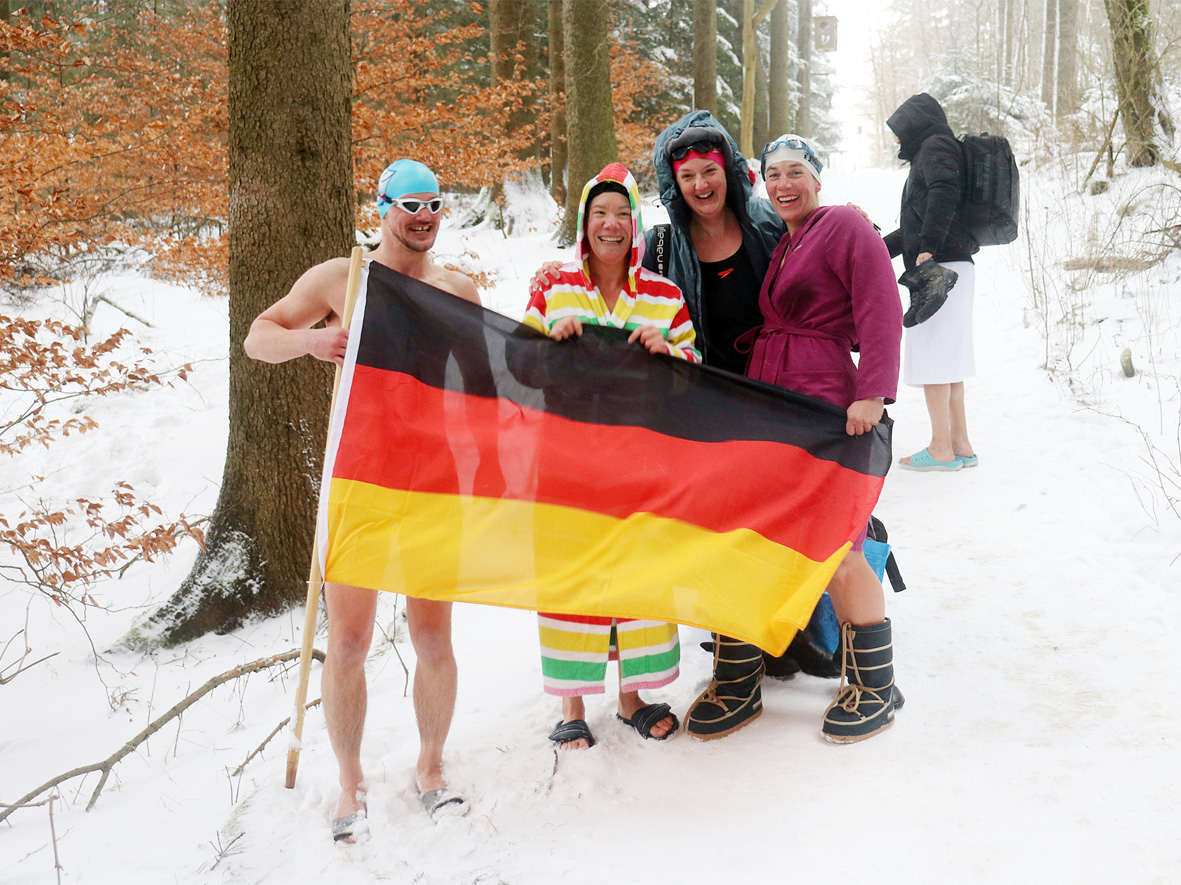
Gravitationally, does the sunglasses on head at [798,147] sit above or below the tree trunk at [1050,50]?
below

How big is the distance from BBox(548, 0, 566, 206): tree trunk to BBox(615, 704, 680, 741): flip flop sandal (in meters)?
12.0

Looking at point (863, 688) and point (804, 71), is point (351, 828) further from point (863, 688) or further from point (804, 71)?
point (804, 71)

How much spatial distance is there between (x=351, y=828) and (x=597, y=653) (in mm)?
1065

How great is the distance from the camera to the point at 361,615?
119 inches

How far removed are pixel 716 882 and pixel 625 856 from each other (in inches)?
12.4

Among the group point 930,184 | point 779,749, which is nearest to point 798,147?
point 779,749

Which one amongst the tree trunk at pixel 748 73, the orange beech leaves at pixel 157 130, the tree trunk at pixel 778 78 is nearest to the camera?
the orange beech leaves at pixel 157 130

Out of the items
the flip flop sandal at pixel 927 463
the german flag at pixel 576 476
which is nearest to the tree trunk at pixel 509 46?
the flip flop sandal at pixel 927 463

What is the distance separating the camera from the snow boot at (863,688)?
10.4 feet

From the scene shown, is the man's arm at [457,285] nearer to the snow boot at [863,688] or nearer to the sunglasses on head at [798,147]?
the sunglasses on head at [798,147]

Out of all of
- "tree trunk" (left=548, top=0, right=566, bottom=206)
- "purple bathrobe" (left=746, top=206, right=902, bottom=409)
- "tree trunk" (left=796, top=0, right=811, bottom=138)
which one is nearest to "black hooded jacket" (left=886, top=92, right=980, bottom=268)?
"purple bathrobe" (left=746, top=206, right=902, bottom=409)

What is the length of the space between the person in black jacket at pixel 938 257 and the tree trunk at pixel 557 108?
911 cm

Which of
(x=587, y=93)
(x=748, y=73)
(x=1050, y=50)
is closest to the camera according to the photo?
(x=587, y=93)

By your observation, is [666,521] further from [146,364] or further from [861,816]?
[146,364]
